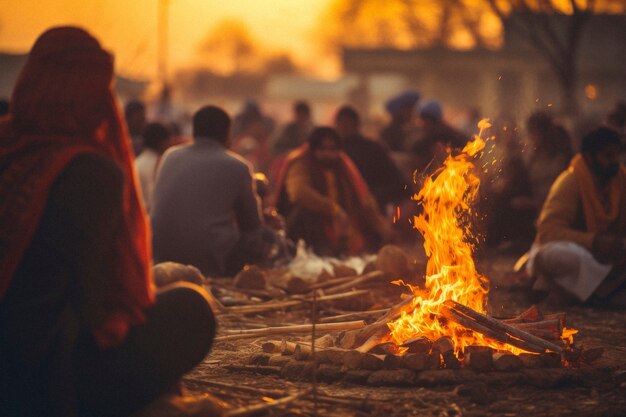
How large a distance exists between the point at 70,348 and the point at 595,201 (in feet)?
17.8

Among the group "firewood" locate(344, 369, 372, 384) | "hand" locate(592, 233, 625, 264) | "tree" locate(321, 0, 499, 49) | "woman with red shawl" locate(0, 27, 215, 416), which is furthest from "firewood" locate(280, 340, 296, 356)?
→ "tree" locate(321, 0, 499, 49)

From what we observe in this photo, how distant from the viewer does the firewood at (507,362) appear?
5.44 meters

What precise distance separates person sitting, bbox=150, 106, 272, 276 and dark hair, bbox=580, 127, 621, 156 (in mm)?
2712

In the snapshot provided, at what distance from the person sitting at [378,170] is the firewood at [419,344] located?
7154 millimetres

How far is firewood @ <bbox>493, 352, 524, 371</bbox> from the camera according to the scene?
17.8ft

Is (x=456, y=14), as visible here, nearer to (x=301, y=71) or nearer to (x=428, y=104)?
(x=428, y=104)

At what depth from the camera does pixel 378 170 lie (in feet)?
41.8

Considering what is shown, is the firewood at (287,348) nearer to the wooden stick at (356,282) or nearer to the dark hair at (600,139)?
the wooden stick at (356,282)

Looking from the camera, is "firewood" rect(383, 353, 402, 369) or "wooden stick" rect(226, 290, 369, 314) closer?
"firewood" rect(383, 353, 402, 369)

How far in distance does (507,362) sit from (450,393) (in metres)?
0.43

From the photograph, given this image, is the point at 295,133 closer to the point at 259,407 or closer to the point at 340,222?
the point at 340,222

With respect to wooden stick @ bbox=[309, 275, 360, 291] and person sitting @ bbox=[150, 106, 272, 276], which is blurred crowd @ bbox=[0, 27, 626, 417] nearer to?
person sitting @ bbox=[150, 106, 272, 276]

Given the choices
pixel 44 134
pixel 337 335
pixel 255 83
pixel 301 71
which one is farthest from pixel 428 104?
pixel 301 71

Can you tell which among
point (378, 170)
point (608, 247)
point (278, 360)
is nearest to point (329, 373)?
point (278, 360)
